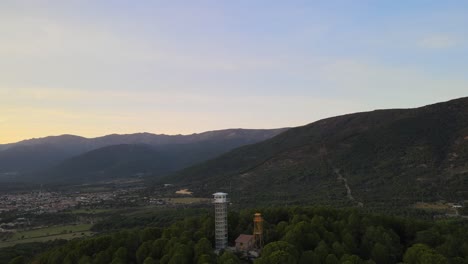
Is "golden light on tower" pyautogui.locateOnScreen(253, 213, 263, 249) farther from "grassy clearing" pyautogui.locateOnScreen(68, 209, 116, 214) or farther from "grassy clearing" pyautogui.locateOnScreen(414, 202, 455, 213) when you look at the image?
"grassy clearing" pyautogui.locateOnScreen(68, 209, 116, 214)

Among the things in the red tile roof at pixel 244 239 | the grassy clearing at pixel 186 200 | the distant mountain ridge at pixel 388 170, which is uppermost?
the distant mountain ridge at pixel 388 170

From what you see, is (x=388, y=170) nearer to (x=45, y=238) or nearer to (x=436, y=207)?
(x=436, y=207)

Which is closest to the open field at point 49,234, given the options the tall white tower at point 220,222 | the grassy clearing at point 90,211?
the grassy clearing at point 90,211

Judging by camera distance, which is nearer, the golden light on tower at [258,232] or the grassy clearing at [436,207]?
the golden light on tower at [258,232]

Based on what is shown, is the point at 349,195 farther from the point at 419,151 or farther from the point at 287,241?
the point at 287,241

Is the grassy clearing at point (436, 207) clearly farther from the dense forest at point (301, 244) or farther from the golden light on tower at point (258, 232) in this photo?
the golden light on tower at point (258, 232)

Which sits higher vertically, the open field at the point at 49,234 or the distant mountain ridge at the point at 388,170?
the distant mountain ridge at the point at 388,170

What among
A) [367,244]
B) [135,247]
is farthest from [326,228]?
[135,247]
